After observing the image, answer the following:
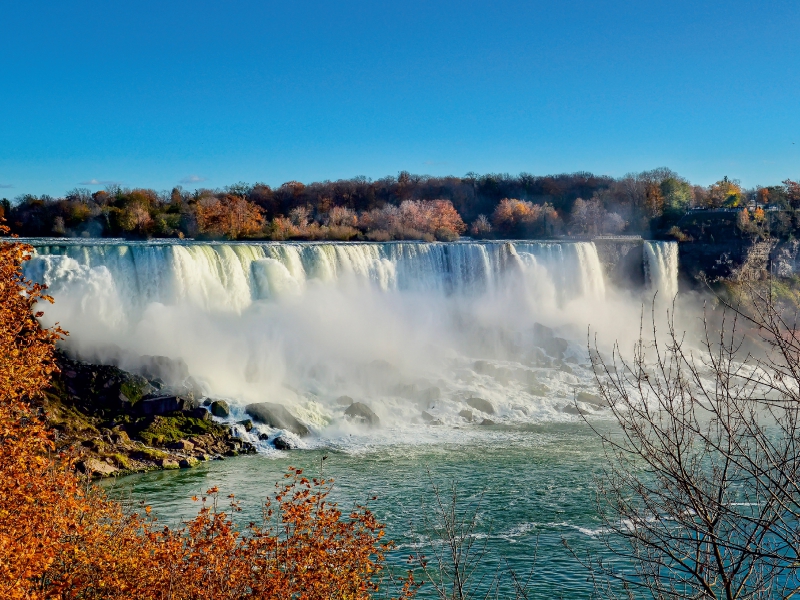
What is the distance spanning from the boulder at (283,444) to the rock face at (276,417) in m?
0.86

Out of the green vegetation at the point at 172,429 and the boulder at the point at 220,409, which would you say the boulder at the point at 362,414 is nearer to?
the boulder at the point at 220,409

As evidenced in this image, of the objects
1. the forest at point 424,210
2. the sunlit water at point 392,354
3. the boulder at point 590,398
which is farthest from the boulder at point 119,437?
the forest at point 424,210

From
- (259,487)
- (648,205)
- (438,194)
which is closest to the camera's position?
(259,487)

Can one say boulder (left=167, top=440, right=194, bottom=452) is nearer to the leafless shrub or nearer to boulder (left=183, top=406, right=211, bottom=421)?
boulder (left=183, top=406, right=211, bottom=421)

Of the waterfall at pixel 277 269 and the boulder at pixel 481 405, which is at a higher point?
the waterfall at pixel 277 269

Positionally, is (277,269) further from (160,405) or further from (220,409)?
(160,405)

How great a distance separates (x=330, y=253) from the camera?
35219 millimetres

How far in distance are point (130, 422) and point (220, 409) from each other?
2914 mm

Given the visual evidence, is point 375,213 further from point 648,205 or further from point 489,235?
point 648,205

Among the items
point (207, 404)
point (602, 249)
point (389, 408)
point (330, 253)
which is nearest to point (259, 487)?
point (207, 404)

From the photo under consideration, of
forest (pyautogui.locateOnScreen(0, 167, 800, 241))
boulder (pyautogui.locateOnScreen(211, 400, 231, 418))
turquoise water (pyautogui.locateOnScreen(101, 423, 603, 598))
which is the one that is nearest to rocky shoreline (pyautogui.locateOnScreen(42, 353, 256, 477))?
boulder (pyautogui.locateOnScreen(211, 400, 231, 418))

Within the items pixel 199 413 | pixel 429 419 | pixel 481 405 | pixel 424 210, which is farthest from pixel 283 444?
pixel 424 210

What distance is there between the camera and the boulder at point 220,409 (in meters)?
24.4

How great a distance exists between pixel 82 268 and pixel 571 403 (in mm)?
19425
